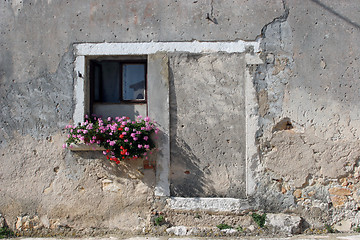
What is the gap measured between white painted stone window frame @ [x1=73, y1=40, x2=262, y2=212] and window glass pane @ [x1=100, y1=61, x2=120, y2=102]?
0.37 meters

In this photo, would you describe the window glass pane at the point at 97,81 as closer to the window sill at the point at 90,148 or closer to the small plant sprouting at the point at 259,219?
the window sill at the point at 90,148

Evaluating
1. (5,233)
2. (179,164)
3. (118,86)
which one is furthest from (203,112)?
(5,233)

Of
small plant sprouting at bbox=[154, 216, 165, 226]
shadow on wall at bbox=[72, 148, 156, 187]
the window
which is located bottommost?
small plant sprouting at bbox=[154, 216, 165, 226]

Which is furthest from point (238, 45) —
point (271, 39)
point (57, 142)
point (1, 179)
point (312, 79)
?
point (1, 179)

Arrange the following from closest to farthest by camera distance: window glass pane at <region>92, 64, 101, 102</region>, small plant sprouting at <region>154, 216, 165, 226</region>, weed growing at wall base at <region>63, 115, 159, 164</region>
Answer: weed growing at wall base at <region>63, 115, 159, 164</region> < small plant sprouting at <region>154, 216, 165, 226</region> < window glass pane at <region>92, 64, 101, 102</region>

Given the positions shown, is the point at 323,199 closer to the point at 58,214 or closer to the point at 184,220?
the point at 184,220

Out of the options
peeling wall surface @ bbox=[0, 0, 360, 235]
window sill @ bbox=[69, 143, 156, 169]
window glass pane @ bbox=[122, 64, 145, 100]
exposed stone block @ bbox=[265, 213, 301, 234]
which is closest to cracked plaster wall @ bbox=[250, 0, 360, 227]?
peeling wall surface @ bbox=[0, 0, 360, 235]

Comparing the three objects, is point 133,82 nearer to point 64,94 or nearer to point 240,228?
point 64,94

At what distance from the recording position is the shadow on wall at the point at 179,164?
4.80m

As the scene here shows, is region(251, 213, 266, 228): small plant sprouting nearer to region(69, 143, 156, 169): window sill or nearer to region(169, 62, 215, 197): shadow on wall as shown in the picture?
region(169, 62, 215, 197): shadow on wall

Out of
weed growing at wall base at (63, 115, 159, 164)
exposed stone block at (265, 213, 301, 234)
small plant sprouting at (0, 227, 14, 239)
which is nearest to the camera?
weed growing at wall base at (63, 115, 159, 164)

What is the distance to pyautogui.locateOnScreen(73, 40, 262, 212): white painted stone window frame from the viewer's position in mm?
4711

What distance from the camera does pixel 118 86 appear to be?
16.9 feet

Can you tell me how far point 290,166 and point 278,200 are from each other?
0.48 m
